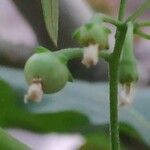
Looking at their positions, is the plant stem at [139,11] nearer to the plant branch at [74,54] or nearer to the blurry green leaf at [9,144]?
the plant branch at [74,54]

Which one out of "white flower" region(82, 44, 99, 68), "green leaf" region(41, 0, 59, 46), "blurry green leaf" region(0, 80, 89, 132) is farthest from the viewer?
"blurry green leaf" region(0, 80, 89, 132)

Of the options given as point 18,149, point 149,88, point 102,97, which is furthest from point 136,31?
point 149,88

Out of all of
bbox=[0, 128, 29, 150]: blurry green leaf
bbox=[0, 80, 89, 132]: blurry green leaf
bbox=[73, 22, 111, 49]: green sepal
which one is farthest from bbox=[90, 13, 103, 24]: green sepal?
bbox=[0, 80, 89, 132]: blurry green leaf

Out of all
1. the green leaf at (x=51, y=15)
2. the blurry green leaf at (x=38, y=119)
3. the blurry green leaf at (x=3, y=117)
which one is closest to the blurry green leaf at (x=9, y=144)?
the blurry green leaf at (x=3, y=117)

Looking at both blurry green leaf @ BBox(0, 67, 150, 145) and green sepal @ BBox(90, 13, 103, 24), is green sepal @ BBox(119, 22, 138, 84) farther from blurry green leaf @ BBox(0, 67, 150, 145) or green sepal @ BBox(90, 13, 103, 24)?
blurry green leaf @ BBox(0, 67, 150, 145)

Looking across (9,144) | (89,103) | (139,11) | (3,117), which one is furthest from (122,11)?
(89,103)

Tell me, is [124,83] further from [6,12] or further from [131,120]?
[6,12]

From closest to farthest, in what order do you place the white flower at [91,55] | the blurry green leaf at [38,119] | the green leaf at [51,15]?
the white flower at [91,55], the green leaf at [51,15], the blurry green leaf at [38,119]
